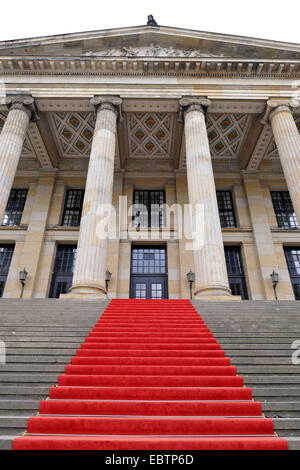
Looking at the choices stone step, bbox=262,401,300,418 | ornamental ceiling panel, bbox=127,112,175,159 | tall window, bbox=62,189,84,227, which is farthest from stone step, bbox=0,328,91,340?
ornamental ceiling panel, bbox=127,112,175,159

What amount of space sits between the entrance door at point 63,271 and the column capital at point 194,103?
11055 mm

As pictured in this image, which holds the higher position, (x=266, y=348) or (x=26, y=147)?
(x=26, y=147)

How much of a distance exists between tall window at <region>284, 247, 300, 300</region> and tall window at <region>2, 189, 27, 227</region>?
18.5 meters

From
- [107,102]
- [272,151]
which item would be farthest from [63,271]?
[272,151]

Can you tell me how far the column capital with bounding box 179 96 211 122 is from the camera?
1443 centimetres

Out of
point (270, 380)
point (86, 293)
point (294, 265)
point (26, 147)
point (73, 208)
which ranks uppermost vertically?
point (26, 147)

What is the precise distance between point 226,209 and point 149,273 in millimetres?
7486

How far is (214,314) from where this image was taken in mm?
7824

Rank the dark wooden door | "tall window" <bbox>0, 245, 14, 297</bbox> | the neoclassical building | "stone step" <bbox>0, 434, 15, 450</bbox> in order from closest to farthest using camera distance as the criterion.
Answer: "stone step" <bbox>0, 434, 15, 450</bbox>, the neoclassical building, the dark wooden door, "tall window" <bbox>0, 245, 14, 297</bbox>

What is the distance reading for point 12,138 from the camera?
1316 centimetres

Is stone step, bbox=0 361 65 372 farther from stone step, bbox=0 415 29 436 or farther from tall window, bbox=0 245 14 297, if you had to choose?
tall window, bbox=0 245 14 297

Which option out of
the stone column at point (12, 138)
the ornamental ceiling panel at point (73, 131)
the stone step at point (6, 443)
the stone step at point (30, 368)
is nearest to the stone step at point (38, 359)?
the stone step at point (30, 368)

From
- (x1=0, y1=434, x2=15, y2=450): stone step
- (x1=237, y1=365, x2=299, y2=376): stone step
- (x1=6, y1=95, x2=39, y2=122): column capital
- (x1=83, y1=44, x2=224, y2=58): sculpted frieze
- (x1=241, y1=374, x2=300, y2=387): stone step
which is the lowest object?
(x1=0, y1=434, x2=15, y2=450): stone step

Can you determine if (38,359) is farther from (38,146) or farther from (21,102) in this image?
(38,146)
